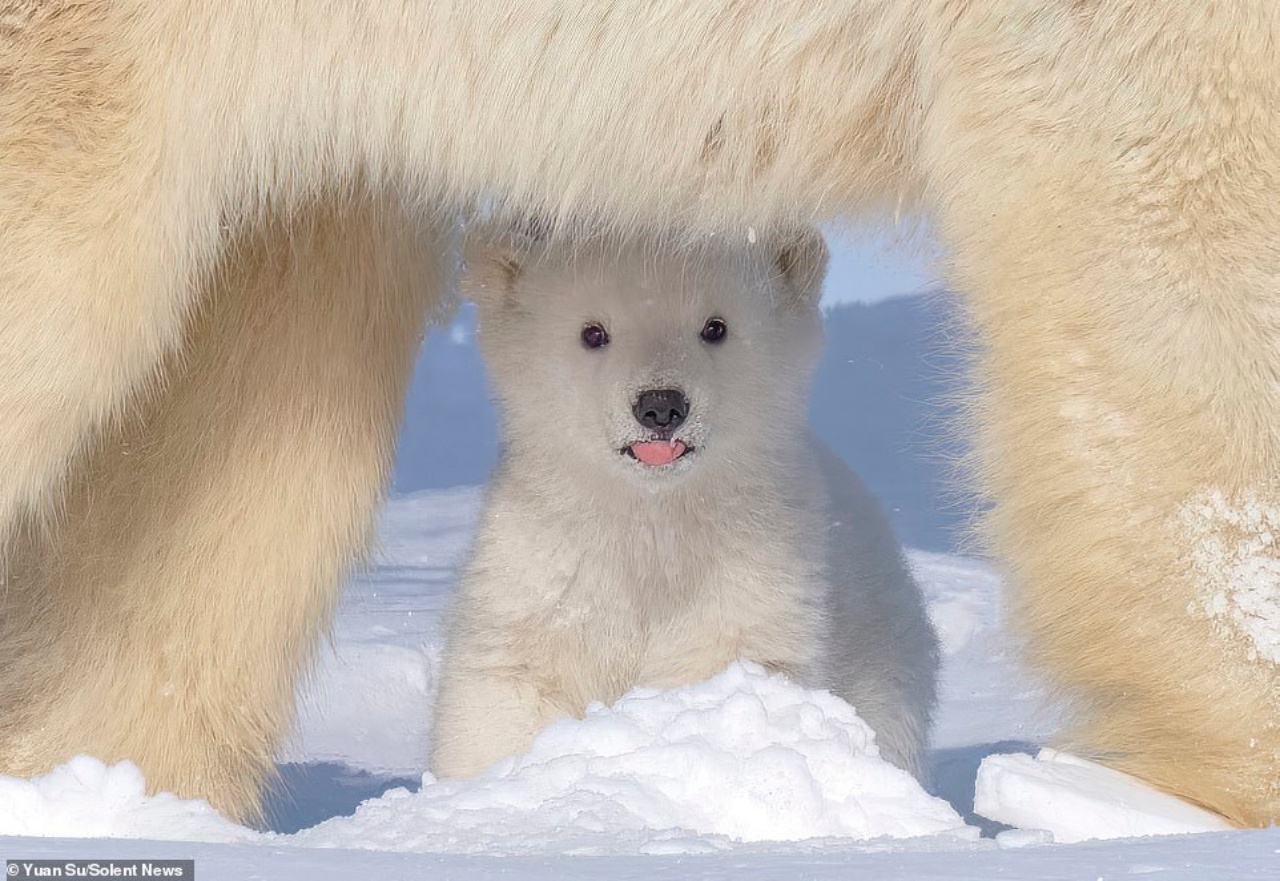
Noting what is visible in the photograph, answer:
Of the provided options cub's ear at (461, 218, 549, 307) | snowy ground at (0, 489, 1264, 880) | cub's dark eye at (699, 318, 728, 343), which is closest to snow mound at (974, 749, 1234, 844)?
snowy ground at (0, 489, 1264, 880)

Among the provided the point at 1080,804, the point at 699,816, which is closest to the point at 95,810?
the point at 699,816

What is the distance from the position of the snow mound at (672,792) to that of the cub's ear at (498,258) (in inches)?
45.6

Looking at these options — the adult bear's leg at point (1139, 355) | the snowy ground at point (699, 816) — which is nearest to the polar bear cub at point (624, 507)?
the snowy ground at point (699, 816)

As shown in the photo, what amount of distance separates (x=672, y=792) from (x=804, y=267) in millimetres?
1515

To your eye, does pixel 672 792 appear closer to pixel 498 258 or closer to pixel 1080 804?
pixel 1080 804

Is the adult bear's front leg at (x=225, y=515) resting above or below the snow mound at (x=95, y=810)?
above

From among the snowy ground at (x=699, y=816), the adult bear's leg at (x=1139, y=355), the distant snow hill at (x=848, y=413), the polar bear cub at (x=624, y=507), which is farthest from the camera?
the distant snow hill at (x=848, y=413)

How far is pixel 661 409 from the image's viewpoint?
3732 mm

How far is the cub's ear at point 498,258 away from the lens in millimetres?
4105

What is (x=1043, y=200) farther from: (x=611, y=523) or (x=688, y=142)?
(x=611, y=523)

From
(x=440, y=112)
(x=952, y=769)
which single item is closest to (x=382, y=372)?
(x=440, y=112)

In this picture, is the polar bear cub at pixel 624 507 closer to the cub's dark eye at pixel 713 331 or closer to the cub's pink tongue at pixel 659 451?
the cub's dark eye at pixel 713 331

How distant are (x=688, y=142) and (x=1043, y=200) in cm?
60

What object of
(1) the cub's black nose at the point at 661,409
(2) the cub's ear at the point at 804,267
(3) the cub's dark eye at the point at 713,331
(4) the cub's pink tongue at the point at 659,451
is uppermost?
(2) the cub's ear at the point at 804,267
